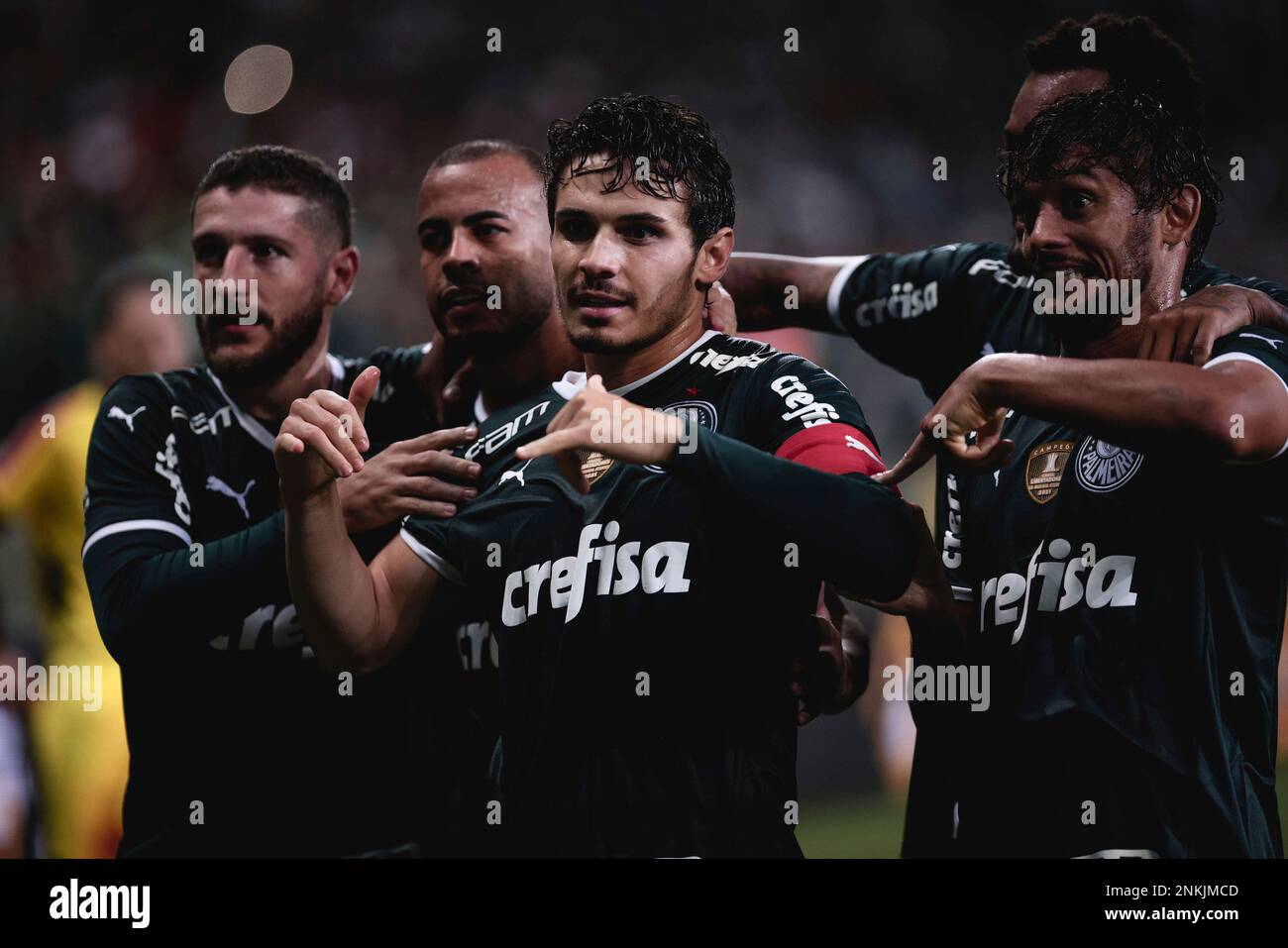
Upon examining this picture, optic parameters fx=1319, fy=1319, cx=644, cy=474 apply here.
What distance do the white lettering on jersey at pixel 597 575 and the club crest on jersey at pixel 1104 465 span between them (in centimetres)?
84

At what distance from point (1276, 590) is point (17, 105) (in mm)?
7594

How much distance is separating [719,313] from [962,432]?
81 centimetres

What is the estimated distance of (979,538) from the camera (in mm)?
2779

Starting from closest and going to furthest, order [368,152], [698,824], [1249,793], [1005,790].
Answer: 1. [698,824]
2. [1249,793]
3. [1005,790]
4. [368,152]

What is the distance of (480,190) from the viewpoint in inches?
121

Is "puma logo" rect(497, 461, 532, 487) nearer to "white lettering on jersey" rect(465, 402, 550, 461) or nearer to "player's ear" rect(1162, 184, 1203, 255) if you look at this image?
"white lettering on jersey" rect(465, 402, 550, 461)

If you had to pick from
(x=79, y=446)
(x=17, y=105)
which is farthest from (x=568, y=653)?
(x=17, y=105)

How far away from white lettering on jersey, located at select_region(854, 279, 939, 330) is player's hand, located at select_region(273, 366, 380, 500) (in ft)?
4.59

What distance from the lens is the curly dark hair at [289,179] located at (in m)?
3.21

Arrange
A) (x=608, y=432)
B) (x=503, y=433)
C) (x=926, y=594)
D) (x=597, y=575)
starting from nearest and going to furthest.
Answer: (x=608, y=432)
(x=597, y=575)
(x=926, y=594)
(x=503, y=433)

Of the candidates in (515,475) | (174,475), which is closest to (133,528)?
(174,475)

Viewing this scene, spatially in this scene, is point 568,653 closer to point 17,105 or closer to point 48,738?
point 48,738

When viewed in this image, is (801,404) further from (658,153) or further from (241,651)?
(241,651)

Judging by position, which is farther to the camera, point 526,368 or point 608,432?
point 526,368
